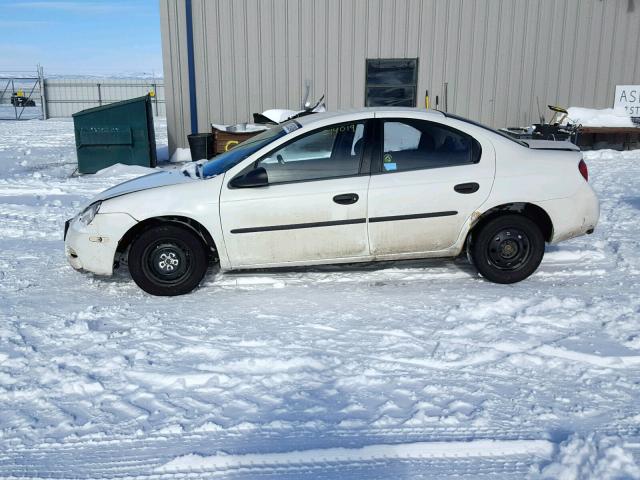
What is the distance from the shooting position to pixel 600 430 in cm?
322

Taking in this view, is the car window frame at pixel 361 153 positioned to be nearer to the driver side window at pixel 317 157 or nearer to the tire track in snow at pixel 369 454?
the driver side window at pixel 317 157

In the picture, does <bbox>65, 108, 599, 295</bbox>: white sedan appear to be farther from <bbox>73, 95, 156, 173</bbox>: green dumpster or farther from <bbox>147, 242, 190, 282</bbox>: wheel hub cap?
<bbox>73, 95, 156, 173</bbox>: green dumpster

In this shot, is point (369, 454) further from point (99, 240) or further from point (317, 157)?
point (99, 240)

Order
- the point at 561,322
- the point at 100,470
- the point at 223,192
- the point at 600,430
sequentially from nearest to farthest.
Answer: the point at 100,470 → the point at 600,430 → the point at 561,322 → the point at 223,192

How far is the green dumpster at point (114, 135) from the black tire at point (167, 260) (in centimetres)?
722

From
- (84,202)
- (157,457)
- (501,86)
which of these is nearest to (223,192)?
(157,457)

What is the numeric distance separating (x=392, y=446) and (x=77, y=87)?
31510 millimetres

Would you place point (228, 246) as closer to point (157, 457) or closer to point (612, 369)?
point (157, 457)

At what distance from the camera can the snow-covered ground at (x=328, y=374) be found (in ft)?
10.1

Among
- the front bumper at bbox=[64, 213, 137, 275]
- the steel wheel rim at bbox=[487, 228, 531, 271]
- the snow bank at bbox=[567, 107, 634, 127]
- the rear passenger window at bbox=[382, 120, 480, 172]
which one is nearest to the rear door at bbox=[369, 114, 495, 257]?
the rear passenger window at bbox=[382, 120, 480, 172]

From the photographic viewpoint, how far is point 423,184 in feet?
17.2

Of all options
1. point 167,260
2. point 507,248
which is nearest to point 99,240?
point 167,260

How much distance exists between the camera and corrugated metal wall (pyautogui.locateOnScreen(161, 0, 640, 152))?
518 inches

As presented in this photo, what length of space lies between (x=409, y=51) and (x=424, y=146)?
344 inches
